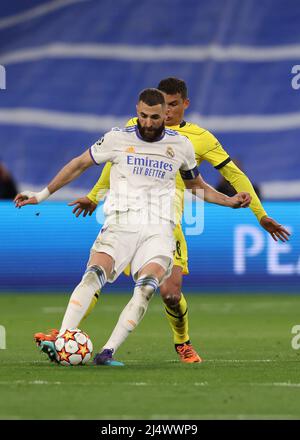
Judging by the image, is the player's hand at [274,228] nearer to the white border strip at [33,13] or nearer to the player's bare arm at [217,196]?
the player's bare arm at [217,196]

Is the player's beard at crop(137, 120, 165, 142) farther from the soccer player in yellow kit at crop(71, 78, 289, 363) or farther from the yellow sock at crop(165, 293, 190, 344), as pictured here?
the yellow sock at crop(165, 293, 190, 344)

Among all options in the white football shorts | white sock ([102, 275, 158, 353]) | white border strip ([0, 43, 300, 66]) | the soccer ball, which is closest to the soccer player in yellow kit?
the white football shorts

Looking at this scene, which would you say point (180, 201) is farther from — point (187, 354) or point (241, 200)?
point (187, 354)

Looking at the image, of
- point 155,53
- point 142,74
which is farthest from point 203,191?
point 155,53

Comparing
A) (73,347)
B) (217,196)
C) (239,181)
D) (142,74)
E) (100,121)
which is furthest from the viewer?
(142,74)

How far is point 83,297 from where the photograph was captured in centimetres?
897

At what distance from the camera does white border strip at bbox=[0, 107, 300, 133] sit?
2306 centimetres

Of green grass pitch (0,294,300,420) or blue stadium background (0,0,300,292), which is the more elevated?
blue stadium background (0,0,300,292)

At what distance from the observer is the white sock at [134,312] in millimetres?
8961

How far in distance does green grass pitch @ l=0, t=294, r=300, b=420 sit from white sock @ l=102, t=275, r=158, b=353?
22 centimetres

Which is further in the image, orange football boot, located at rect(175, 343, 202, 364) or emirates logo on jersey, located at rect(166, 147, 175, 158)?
orange football boot, located at rect(175, 343, 202, 364)

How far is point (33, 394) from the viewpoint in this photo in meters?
7.57

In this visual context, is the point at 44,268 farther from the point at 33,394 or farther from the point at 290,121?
the point at 33,394

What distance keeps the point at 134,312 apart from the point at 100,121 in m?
15.0
